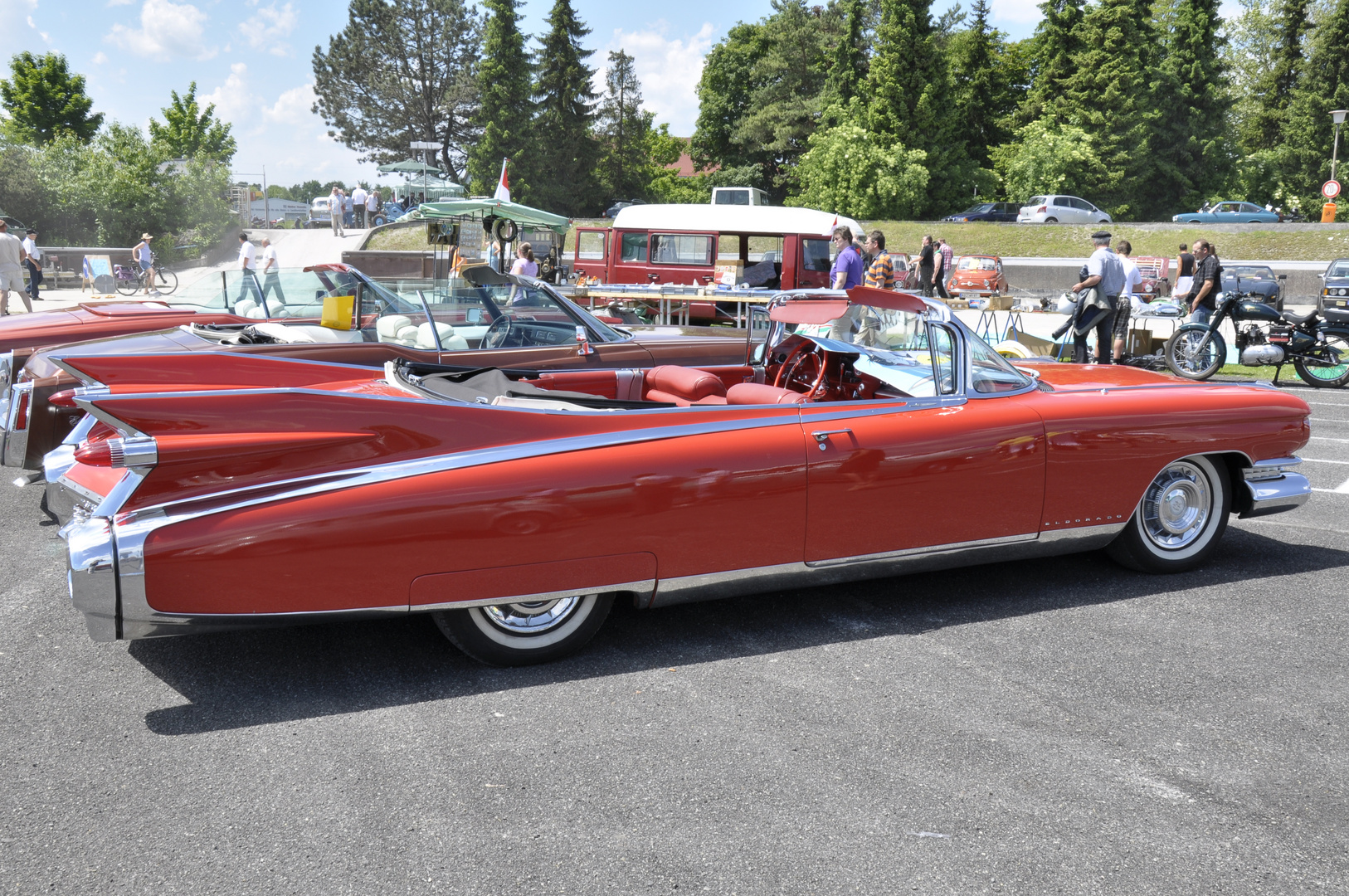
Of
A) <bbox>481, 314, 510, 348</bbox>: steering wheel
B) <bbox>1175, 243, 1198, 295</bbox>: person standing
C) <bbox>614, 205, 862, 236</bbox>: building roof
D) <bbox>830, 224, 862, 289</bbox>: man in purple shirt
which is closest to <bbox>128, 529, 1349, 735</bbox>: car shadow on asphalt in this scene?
<bbox>481, 314, 510, 348</bbox>: steering wheel

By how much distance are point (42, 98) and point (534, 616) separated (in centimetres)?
4993

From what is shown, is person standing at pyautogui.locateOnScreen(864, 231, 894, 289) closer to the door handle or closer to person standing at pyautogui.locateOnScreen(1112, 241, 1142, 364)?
person standing at pyautogui.locateOnScreen(1112, 241, 1142, 364)

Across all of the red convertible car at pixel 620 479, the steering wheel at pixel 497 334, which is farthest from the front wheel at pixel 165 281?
the red convertible car at pixel 620 479

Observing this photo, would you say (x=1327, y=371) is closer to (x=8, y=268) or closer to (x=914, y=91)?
(x=8, y=268)

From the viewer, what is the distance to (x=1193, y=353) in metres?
11.6

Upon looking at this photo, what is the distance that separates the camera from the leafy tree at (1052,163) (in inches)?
1644

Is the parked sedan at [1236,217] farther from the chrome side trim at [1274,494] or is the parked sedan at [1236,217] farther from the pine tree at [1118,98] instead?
the chrome side trim at [1274,494]

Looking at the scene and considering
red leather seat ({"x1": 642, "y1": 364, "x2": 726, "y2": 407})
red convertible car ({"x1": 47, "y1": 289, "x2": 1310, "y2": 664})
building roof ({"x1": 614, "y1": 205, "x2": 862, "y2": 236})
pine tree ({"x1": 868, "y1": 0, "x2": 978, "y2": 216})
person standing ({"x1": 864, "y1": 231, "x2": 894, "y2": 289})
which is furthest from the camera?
pine tree ({"x1": 868, "y1": 0, "x2": 978, "y2": 216})

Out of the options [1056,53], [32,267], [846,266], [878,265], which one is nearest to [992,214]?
[1056,53]

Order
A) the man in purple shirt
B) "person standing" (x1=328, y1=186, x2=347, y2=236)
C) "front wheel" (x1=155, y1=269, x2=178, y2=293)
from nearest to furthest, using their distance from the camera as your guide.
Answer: the man in purple shirt, "front wheel" (x1=155, y1=269, x2=178, y2=293), "person standing" (x1=328, y1=186, x2=347, y2=236)

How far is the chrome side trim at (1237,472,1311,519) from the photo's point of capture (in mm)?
4629

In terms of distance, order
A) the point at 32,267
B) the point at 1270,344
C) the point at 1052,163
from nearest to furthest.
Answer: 1. the point at 1270,344
2. the point at 32,267
3. the point at 1052,163

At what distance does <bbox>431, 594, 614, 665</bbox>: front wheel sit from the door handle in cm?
98

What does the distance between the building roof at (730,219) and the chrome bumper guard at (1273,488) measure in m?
13.9
